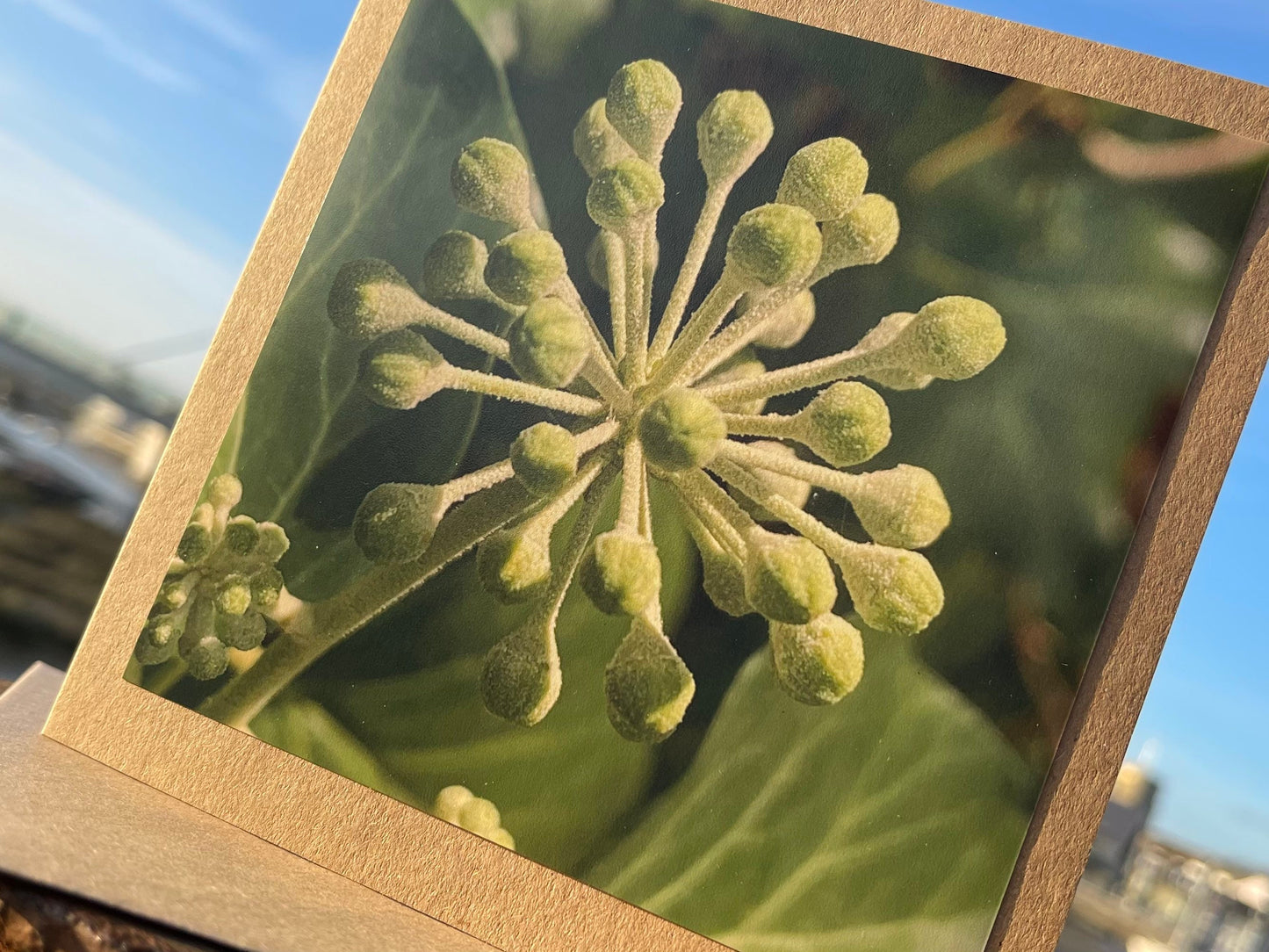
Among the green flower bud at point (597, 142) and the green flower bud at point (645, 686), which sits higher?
the green flower bud at point (597, 142)

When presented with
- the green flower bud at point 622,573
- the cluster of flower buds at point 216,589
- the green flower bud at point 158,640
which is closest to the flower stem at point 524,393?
the green flower bud at point 622,573

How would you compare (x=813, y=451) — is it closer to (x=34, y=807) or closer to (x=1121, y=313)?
(x=1121, y=313)

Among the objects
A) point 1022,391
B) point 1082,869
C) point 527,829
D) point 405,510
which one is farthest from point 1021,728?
point 405,510

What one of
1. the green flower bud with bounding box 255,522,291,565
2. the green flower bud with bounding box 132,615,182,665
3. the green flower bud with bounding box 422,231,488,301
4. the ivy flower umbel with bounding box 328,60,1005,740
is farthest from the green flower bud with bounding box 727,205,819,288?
the green flower bud with bounding box 132,615,182,665

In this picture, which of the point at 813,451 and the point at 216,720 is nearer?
the point at 813,451

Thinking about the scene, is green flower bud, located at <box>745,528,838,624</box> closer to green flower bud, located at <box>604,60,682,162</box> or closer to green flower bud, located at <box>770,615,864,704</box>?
green flower bud, located at <box>770,615,864,704</box>

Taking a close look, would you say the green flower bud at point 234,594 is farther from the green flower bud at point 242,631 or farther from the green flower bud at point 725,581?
the green flower bud at point 725,581
